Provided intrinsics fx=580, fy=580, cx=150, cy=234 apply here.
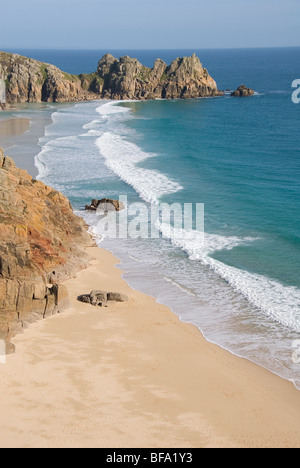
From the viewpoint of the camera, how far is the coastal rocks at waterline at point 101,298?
23750mm

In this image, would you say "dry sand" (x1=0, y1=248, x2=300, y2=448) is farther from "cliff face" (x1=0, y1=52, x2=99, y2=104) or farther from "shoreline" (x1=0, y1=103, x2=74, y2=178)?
"cliff face" (x1=0, y1=52, x2=99, y2=104)

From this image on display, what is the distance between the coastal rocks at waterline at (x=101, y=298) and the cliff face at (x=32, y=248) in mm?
1336

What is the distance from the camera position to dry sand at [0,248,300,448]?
15.8 metres

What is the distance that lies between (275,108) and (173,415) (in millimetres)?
84806

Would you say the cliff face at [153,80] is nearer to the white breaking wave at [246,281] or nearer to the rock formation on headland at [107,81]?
the rock formation on headland at [107,81]

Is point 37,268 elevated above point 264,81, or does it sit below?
below

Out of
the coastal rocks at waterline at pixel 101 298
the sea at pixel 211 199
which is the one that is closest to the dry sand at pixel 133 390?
the coastal rocks at waterline at pixel 101 298

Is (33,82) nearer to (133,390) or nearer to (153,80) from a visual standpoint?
(153,80)

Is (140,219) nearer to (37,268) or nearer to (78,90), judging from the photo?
(37,268)

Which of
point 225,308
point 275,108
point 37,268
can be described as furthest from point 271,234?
point 275,108

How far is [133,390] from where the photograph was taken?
17.9 meters

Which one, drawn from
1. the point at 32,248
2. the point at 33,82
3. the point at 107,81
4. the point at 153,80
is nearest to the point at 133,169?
the point at 32,248

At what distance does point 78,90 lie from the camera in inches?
4370

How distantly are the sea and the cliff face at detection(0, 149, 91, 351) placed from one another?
2.80m
